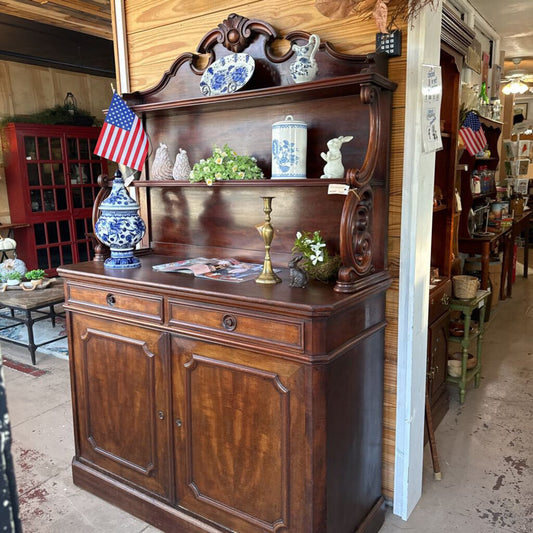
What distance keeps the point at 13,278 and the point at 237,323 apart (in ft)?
10.9

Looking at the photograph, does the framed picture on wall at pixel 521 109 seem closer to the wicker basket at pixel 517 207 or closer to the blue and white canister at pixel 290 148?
the wicker basket at pixel 517 207

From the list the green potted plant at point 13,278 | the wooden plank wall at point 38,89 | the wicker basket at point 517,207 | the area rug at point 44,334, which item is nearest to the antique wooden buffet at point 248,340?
the area rug at point 44,334

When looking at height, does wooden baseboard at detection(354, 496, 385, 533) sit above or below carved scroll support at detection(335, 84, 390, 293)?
below

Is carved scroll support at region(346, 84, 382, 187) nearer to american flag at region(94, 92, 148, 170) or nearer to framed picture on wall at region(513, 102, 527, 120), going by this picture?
american flag at region(94, 92, 148, 170)

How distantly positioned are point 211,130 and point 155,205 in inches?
20.6

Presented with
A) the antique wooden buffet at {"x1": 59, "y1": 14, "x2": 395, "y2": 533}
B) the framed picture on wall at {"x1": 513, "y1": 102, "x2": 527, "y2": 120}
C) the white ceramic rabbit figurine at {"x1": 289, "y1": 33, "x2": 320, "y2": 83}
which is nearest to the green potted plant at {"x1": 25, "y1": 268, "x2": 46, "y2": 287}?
the antique wooden buffet at {"x1": 59, "y1": 14, "x2": 395, "y2": 533}

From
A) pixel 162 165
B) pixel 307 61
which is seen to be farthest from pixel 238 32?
pixel 162 165

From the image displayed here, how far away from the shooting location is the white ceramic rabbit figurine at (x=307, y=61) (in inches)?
74.3

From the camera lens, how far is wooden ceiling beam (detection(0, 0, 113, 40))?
Result: 3.86 meters

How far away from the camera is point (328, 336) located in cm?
159

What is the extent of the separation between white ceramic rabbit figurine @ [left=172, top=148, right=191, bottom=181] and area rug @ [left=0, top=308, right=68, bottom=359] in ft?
8.06

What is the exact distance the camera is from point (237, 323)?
1.72m

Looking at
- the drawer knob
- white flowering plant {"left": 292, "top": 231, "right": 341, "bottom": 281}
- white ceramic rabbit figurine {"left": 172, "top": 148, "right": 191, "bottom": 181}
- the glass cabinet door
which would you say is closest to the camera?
the drawer knob

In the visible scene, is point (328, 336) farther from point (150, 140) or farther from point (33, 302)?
point (33, 302)
